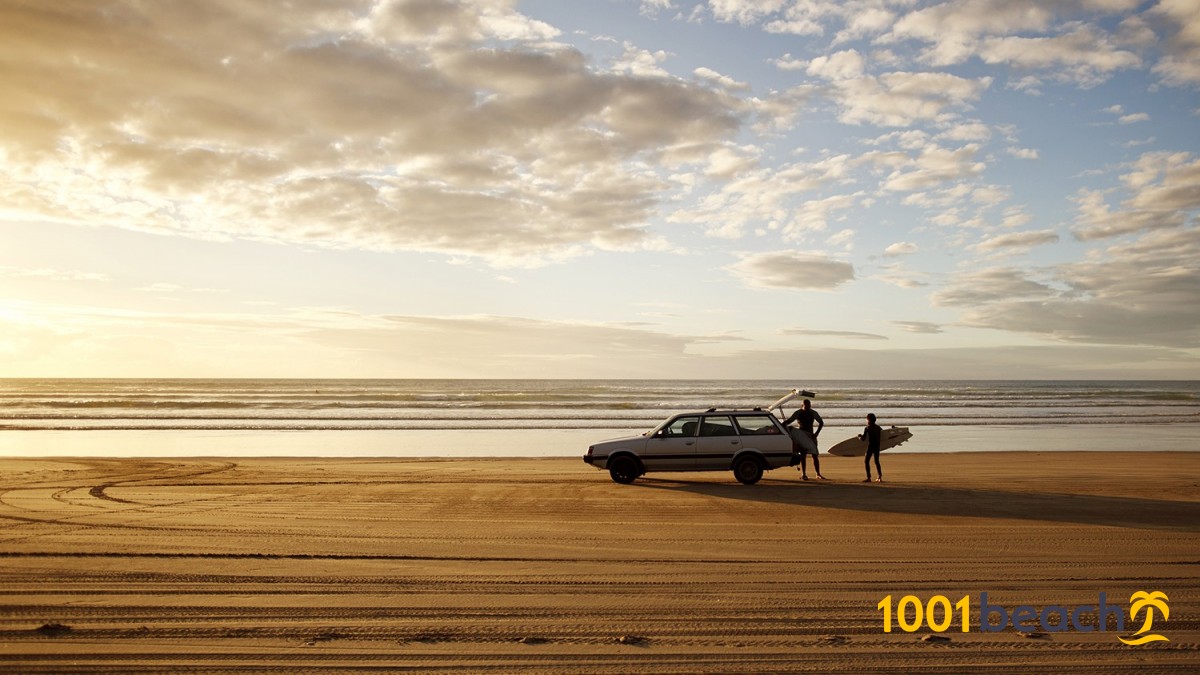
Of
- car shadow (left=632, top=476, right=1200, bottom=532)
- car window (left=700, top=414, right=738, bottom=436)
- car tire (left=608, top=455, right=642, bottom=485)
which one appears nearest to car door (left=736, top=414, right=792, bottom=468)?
car window (left=700, top=414, right=738, bottom=436)

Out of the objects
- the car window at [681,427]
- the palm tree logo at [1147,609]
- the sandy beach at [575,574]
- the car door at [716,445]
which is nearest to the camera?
the sandy beach at [575,574]

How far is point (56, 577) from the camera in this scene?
7.71 metres

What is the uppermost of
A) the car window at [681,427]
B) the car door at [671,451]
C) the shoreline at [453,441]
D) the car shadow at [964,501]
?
the car window at [681,427]

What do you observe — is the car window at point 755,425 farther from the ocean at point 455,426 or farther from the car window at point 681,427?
the ocean at point 455,426

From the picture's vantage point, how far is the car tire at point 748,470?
1576 centimetres

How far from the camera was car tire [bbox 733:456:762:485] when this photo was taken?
15758 mm

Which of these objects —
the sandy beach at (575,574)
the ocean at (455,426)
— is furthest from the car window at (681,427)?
the ocean at (455,426)

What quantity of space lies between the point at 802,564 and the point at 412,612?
410cm

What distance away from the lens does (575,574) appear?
26.4 feet

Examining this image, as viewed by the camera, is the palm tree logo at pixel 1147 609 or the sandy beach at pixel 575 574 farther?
the palm tree logo at pixel 1147 609

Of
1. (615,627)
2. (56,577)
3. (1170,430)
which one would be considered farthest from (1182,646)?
(1170,430)

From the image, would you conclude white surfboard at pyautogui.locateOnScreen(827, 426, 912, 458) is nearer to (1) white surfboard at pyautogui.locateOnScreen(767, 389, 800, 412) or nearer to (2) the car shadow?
(1) white surfboard at pyautogui.locateOnScreen(767, 389, 800, 412)

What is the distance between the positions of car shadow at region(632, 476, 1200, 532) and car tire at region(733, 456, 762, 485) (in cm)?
14

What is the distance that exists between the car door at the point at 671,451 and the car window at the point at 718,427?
165 millimetres
